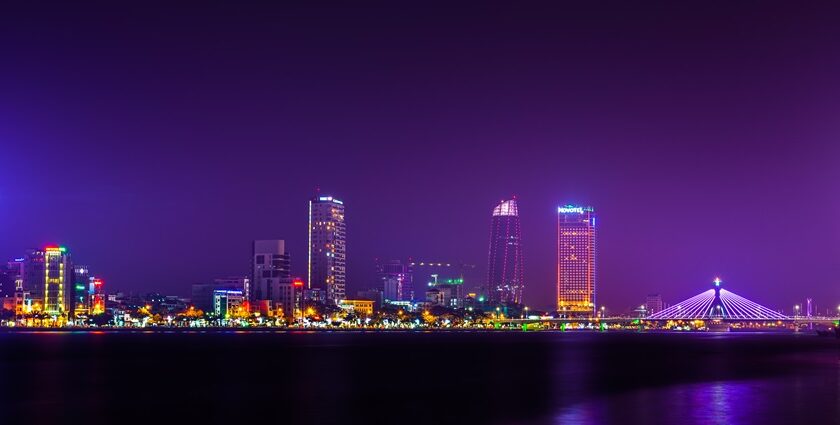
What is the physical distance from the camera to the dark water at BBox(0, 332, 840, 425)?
45906 millimetres

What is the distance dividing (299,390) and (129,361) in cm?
3916

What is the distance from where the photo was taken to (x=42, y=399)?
55.1 metres

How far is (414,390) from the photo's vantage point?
59500 millimetres

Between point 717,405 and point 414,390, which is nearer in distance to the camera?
point 717,405

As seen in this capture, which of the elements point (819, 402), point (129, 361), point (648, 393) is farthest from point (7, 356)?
point (819, 402)

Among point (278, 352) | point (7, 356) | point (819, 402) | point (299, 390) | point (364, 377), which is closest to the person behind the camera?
point (819, 402)

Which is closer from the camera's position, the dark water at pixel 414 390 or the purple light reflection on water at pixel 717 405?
the purple light reflection on water at pixel 717 405

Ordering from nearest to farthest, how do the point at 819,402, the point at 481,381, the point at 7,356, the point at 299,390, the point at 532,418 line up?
the point at 532,418
the point at 819,402
the point at 299,390
the point at 481,381
the point at 7,356

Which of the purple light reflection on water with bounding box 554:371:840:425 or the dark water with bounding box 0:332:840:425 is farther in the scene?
the dark water with bounding box 0:332:840:425

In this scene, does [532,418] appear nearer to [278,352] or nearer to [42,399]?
[42,399]

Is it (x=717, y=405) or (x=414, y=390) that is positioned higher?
(x=717, y=405)

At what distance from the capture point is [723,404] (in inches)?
2034

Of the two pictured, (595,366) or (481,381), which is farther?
(595,366)

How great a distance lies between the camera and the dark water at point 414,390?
151ft
